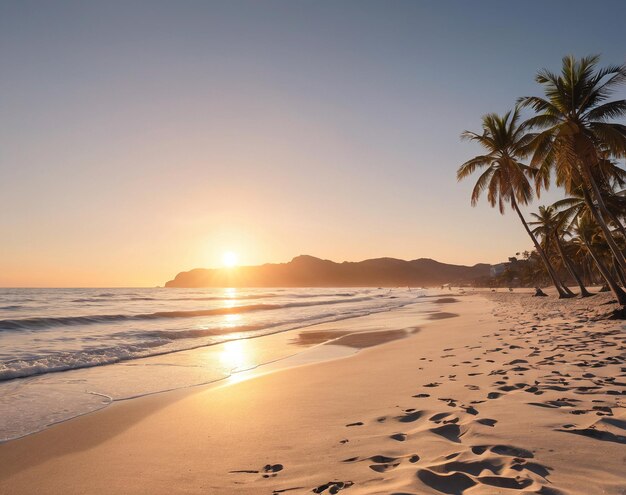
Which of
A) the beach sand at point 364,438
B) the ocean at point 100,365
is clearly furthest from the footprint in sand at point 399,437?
the ocean at point 100,365

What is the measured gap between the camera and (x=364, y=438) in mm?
3803

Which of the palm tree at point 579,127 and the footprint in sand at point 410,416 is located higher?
the palm tree at point 579,127

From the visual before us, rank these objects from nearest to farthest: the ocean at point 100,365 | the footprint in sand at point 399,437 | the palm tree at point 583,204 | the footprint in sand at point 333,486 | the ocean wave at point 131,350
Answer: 1. the footprint in sand at point 333,486
2. the footprint in sand at point 399,437
3. the ocean at point 100,365
4. the ocean wave at point 131,350
5. the palm tree at point 583,204

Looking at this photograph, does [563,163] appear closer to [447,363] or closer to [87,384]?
[447,363]

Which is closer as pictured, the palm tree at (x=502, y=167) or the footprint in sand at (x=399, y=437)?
the footprint in sand at (x=399, y=437)

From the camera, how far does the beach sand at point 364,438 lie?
2.88 meters

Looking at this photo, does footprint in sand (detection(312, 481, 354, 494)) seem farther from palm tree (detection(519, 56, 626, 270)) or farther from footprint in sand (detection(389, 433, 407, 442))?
palm tree (detection(519, 56, 626, 270))

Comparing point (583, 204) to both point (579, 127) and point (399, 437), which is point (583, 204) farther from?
point (399, 437)

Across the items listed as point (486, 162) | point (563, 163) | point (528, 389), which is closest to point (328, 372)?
point (528, 389)

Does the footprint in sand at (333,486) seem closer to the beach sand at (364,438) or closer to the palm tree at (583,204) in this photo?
the beach sand at (364,438)

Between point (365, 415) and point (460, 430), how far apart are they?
3.82ft

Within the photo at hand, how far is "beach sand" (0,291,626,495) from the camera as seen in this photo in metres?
2.88

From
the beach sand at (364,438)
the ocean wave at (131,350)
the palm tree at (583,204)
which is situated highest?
the palm tree at (583,204)

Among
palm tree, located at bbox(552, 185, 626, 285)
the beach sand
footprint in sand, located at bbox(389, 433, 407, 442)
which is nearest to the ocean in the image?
the beach sand
